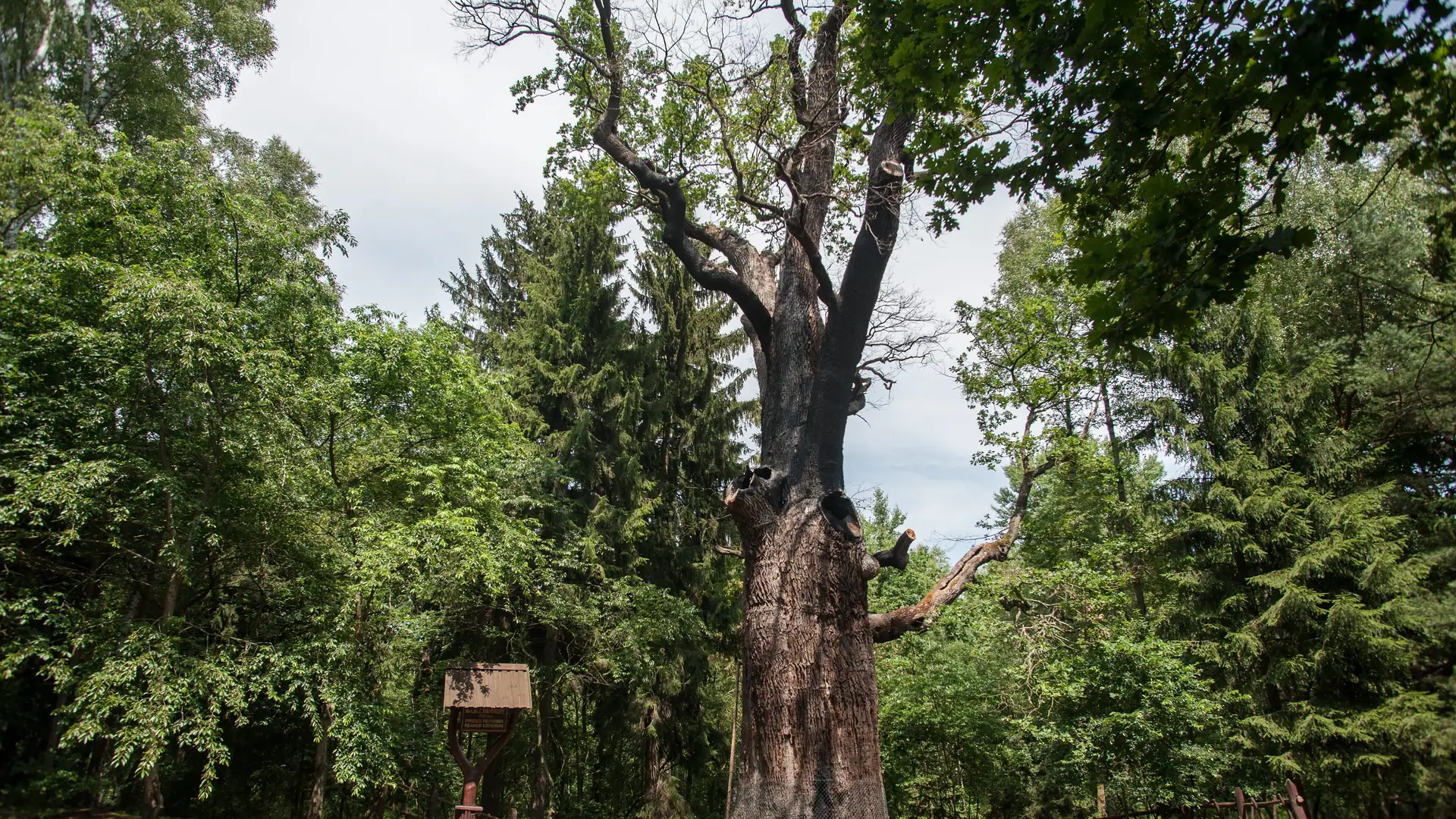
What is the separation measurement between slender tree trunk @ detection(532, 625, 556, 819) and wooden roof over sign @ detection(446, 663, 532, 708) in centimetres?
444

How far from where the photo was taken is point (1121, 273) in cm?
253

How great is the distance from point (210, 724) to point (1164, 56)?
9107 mm

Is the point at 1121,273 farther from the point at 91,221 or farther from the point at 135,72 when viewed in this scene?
the point at 135,72

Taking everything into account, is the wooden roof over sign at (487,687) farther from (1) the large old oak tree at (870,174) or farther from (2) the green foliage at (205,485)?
(1) the large old oak tree at (870,174)

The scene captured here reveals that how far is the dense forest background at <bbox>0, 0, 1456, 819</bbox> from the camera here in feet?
24.3

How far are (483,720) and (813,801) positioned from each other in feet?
16.9

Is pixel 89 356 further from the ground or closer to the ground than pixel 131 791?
further from the ground

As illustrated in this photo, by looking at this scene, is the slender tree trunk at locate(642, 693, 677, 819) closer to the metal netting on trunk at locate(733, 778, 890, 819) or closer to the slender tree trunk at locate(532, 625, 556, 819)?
the slender tree trunk at locate(532, 625, 556, 819)

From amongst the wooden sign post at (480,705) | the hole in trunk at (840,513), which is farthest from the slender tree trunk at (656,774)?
the hole in trunk at (840,513)

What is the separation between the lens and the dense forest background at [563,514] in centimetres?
741

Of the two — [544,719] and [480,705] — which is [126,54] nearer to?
[480,705]

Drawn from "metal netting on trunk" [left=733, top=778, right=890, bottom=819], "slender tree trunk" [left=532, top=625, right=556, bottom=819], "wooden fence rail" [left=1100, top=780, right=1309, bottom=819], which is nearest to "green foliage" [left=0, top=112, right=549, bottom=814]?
"slender tree trunk" [left=532, top=625, right=556, bottom=819]

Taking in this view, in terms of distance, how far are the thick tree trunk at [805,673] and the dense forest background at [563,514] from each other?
108cm

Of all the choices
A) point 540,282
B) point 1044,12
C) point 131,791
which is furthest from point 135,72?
point 1044,12
